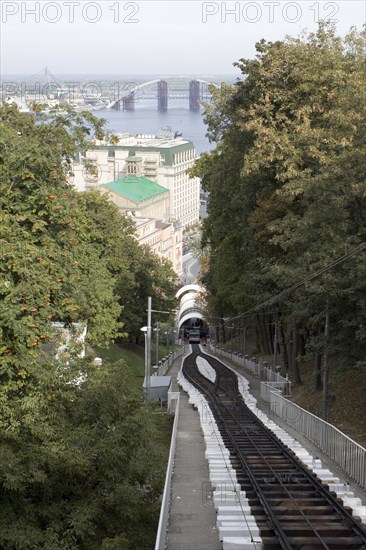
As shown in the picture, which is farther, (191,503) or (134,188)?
(134,188)

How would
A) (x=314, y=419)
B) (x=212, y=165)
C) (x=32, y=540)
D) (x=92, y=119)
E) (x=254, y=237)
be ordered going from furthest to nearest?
(x=212, y=165)
(x=254, y=237)
(x=92, y=119)
(x=314, y=419)
(x=32, y=540)

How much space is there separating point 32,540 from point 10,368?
367cm

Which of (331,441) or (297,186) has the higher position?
(297,186)

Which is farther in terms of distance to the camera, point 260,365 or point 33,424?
point 260,365

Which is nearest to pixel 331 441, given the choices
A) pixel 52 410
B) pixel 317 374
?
pixel 52 410

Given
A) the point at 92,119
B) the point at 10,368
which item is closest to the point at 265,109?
the point at 92,119

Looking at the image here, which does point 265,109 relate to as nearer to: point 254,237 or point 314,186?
point 254,237

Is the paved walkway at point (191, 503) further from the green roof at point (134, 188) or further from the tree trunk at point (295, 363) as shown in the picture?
the green roof at point (134, 188)

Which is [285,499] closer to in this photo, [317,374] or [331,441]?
[331,441]

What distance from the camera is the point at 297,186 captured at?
28906mm

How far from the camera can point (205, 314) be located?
91.9 meters

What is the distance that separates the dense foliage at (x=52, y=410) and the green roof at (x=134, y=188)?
5250 inches

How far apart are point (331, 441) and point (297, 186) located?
12630 millimetres

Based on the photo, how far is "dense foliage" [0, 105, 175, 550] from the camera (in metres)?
15.4
